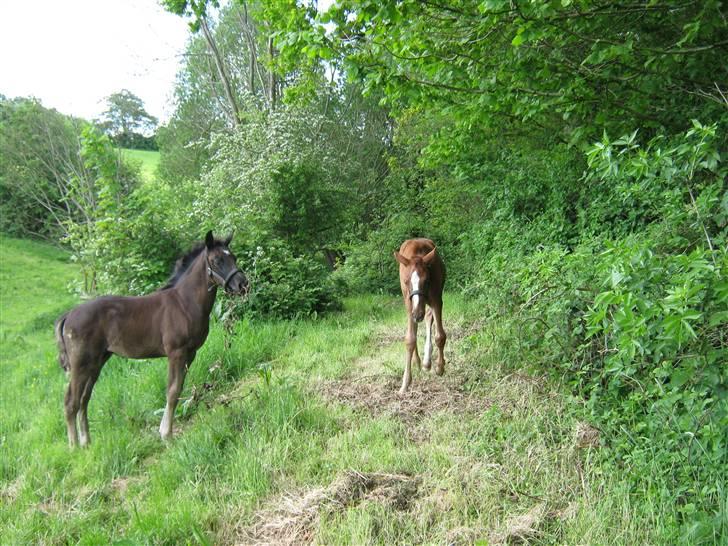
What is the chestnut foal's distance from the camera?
510 cm

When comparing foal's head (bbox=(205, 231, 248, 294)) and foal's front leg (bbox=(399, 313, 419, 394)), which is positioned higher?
foal's head (bbox=(205, 231, 248, 294))

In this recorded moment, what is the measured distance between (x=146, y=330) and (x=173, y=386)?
0.71 meters

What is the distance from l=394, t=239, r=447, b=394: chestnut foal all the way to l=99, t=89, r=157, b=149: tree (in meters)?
33.4

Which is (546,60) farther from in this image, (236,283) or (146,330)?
(146,330)

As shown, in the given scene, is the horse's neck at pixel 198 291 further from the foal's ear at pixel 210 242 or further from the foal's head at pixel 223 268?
the foal's ear at pixel 210 242

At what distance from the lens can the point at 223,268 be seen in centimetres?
486

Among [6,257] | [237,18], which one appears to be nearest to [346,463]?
[237,18]

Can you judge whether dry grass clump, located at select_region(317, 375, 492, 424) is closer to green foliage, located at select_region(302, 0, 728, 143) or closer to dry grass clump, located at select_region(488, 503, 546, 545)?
dry grass clump, located at select_region(488, 503, 546, 545)

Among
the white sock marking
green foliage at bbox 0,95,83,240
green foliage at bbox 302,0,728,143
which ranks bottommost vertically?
the white sock marking

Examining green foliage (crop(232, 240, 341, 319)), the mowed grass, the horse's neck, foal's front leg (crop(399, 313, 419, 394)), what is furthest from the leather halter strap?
green foliage (crop(232, 240, 341, 319))

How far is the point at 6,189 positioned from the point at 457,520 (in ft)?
121

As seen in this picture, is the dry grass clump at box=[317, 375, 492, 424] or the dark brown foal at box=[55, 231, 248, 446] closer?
the dry grass clump at box=[317, 375, 492, 424]

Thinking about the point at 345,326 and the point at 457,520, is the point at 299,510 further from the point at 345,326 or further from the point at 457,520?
the point at 345,326

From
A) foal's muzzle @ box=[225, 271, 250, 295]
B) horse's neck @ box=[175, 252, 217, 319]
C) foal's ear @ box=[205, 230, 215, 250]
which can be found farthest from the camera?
horse's neck @ box=[175, 252, 217, 319]
